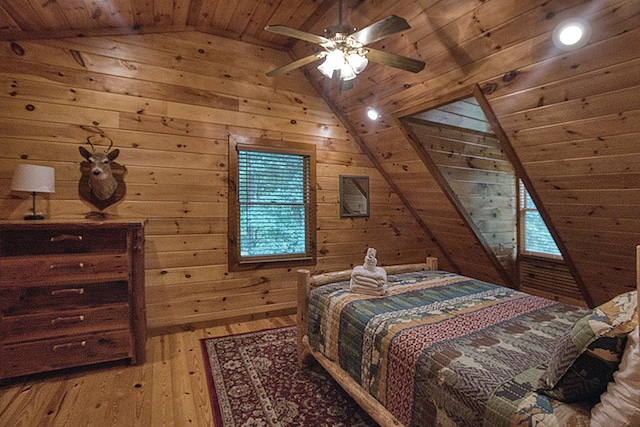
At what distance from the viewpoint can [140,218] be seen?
302cm

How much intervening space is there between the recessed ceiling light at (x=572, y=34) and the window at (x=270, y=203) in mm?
2440

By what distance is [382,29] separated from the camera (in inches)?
66.6

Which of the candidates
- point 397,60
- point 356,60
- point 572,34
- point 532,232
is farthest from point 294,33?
point 532,232

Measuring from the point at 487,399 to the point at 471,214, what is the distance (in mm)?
3148

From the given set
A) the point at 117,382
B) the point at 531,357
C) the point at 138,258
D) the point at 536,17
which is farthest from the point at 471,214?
the point at 117,382

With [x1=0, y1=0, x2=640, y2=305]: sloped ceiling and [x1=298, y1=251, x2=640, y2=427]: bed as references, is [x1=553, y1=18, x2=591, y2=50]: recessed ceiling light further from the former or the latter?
[x1=298, y1=251, x2=640, y2=427]: bed

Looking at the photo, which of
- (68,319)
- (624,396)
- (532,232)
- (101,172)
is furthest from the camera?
(532,232)

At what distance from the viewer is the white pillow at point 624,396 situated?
91 cm

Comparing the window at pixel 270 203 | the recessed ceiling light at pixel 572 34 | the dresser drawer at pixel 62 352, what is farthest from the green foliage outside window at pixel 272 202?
the recessed ceiling light at pixel 572 34

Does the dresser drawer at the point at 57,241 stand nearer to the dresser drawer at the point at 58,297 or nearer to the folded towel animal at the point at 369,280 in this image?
the dresser drawer at the point at 58,297

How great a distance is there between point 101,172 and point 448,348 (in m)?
2.93

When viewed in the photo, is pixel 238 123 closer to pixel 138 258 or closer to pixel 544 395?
pixel 138 258

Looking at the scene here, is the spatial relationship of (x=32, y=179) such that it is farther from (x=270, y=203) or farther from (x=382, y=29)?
(x=382, y=29)

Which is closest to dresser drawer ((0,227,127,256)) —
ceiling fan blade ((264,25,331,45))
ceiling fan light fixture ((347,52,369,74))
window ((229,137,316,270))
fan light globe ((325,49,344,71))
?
window ((229,137,316,270))
